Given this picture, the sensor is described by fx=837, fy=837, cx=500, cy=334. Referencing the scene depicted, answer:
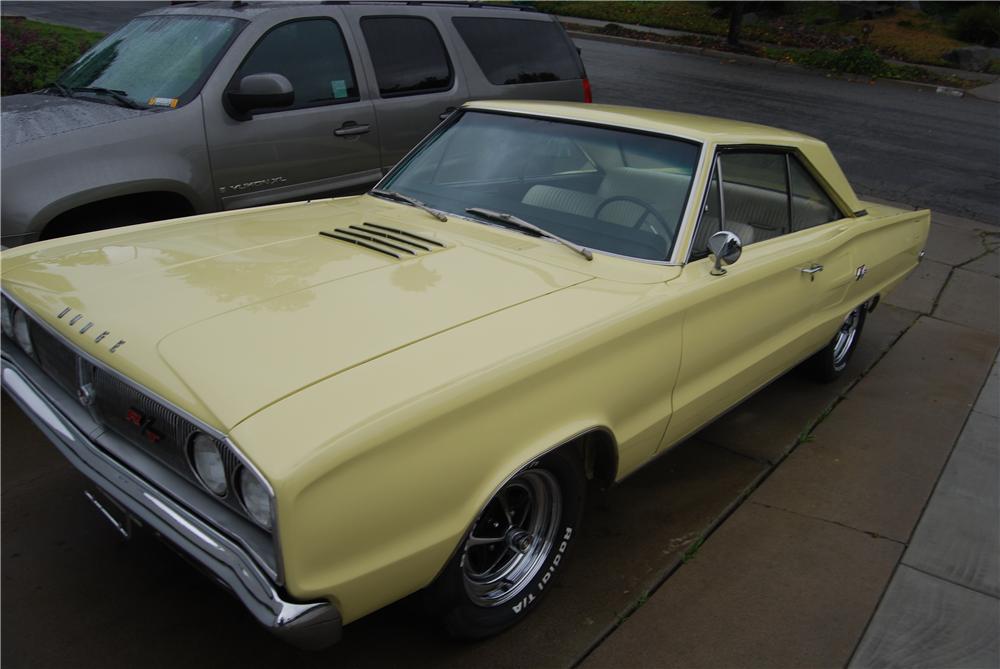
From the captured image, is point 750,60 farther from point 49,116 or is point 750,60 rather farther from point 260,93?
point 49,116

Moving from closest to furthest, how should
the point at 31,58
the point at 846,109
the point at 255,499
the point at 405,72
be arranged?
the point at 255,499 → the point at 405,72 → the point at 31,58 → the point at 846,109

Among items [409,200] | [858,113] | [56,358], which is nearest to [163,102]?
[409,200]

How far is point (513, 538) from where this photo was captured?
2.83 meters

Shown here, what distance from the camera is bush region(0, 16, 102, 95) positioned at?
29.0 ft

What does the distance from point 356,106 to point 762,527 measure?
3.57 meters

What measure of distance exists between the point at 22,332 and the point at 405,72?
3429mm

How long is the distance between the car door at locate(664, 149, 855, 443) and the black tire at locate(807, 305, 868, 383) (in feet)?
1.28

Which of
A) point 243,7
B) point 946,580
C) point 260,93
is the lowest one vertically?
point 946,580

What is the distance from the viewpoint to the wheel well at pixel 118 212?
4.29 meters

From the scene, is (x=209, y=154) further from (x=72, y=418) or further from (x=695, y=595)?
(x=695, y=595)

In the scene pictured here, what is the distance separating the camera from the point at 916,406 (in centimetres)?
491

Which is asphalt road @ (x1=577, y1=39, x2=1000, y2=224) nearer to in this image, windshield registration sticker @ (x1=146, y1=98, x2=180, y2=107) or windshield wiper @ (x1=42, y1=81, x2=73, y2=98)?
windshield registration sticker @ (x1=146, y1=98, x2=180, y2=107)

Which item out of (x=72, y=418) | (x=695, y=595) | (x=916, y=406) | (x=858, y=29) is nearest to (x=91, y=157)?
(x=72, y=418)

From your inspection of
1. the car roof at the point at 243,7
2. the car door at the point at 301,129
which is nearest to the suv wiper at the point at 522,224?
the car door at the point at 301,129
